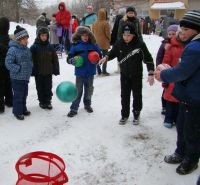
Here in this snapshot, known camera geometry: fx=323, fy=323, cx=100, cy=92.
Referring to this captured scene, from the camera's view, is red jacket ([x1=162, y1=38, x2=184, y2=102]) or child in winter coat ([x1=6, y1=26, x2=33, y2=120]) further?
child in winter coat ([x1=6, y1=26, x2=33, y2=120])

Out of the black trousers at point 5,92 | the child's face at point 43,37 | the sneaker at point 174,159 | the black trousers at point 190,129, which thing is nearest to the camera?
the black trousers at point 190,129

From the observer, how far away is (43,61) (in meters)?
6.12

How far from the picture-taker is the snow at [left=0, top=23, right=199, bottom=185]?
413cm

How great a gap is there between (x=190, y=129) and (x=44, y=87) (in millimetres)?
3441

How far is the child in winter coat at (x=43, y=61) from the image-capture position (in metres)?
6.08

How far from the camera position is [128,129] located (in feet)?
18.3

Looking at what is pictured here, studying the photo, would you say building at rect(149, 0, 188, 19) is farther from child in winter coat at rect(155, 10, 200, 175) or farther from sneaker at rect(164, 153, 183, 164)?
child in winter coat at rect(155, 10, 200, 175)

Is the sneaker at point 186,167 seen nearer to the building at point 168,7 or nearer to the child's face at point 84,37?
the child's face at point 84,37

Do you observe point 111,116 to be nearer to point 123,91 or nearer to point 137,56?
point 123,91

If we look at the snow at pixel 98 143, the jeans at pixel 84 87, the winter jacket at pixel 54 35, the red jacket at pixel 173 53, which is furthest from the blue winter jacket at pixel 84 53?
the winter jacket at pixel 54 35

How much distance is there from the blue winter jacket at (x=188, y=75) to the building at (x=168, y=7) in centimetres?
4161

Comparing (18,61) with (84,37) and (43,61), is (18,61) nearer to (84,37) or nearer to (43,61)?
(43,61)

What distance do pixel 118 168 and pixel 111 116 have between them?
1.95m

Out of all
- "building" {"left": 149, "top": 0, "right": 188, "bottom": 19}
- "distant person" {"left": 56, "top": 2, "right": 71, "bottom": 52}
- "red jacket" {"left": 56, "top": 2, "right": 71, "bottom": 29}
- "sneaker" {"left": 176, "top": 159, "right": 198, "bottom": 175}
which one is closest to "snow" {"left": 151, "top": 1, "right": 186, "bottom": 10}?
"building" {"left": 149, "top": 0, "right": 188, "bottom": 19}
